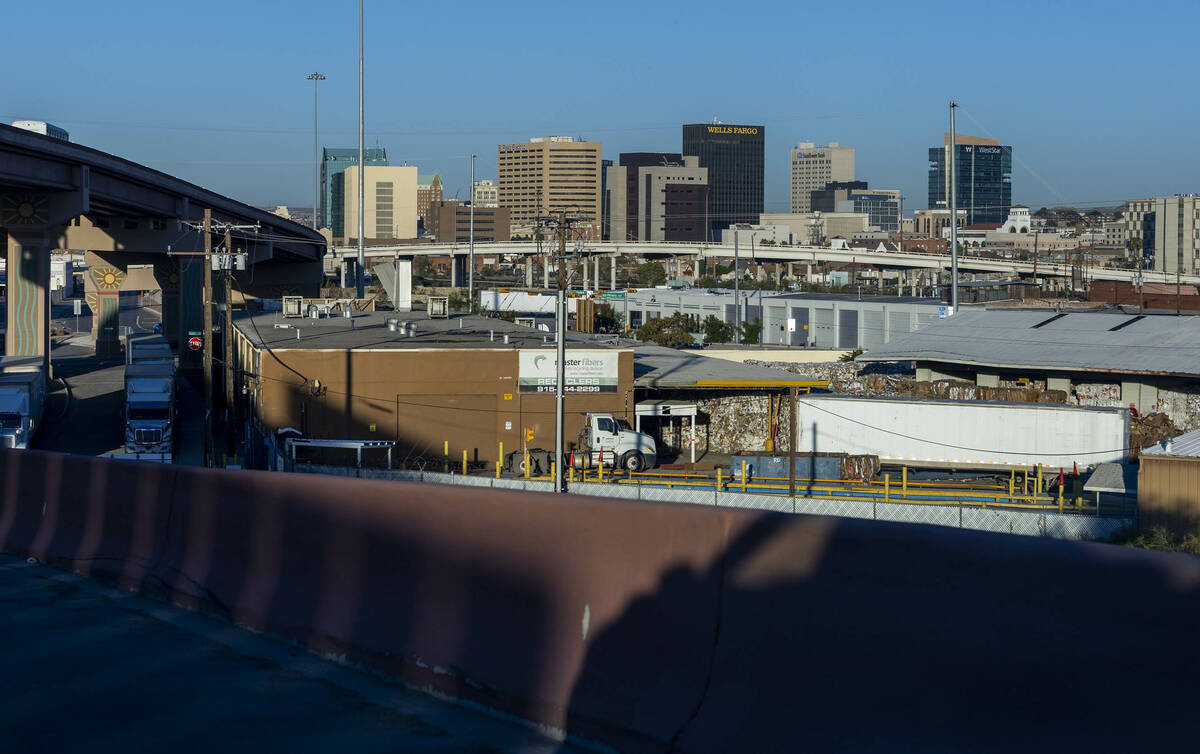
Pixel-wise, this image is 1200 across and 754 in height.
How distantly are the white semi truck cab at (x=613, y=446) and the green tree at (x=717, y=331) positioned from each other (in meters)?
40.7

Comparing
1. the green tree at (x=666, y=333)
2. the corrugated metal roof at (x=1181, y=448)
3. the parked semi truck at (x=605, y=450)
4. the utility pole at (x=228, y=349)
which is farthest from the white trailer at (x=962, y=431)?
the green tree at (x=666, y=333)

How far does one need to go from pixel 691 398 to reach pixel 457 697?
36419 mm

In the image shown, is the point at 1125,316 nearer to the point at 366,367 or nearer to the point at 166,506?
the point at 366,367

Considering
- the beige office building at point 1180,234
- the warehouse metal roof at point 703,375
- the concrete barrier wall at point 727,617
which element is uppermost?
the beige office building at point 1180,234

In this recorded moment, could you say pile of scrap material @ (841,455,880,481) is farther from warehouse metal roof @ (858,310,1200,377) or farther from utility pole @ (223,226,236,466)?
utility pole @ (223,226,236,466)

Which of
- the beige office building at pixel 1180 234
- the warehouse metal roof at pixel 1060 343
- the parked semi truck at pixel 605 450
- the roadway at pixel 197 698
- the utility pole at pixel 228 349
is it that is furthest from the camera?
the beige office building at pixel 1180 234

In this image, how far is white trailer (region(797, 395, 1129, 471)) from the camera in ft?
109

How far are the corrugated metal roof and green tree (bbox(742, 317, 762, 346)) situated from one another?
158 ft

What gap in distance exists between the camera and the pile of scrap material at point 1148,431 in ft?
114

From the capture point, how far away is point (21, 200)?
50812 mm

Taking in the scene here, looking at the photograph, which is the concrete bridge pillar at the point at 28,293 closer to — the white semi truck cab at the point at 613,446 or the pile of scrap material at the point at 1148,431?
the white semi truck cab at the point at 613,446

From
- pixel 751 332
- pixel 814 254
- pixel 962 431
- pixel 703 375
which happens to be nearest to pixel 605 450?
pixel 703 375

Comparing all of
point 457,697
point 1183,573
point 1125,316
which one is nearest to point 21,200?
point 1125,316

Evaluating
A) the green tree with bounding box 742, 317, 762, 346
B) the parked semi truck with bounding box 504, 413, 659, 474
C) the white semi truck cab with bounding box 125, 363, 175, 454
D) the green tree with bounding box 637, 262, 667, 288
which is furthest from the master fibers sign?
the green tree with bounding box 637, 262, 667, 288
